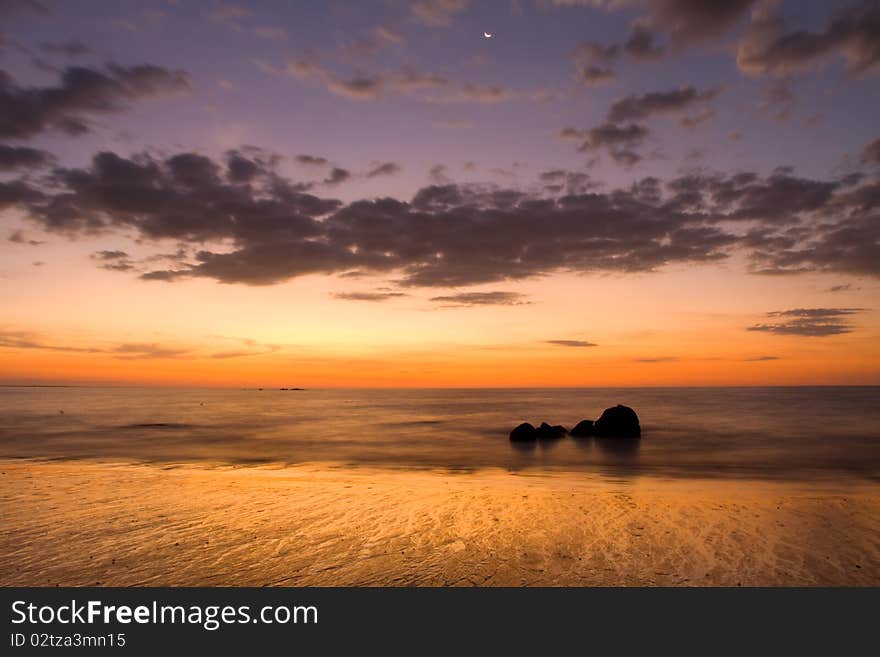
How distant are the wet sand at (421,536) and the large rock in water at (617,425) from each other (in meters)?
25.8

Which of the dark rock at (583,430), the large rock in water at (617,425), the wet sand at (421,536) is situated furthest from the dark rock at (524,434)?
the wet sand at (421,536)

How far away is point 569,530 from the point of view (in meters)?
13.3

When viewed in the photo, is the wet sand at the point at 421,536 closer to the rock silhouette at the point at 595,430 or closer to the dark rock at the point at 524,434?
the dark rock at the point at 524,434

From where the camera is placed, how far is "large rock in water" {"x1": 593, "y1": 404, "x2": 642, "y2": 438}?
1763 inches

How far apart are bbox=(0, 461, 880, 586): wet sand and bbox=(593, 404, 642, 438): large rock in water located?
25.8m

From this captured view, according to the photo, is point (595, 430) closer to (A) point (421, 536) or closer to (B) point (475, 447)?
(B) point (475, 447)

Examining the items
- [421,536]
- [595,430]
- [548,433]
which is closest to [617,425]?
[595,430]

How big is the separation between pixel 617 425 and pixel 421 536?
3598 cm

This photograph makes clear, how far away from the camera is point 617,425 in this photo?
45.0 metres

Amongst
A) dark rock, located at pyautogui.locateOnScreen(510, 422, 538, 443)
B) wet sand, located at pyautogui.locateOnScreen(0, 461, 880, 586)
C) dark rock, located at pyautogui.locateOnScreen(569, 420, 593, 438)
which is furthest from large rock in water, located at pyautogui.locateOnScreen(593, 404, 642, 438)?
wet sand, located at pyautogui.locateOnScreen(0, 461, 880, 586)

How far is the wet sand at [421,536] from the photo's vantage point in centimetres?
1038

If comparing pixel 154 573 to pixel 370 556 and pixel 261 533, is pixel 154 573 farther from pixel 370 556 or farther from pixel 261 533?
pixel 370 556
